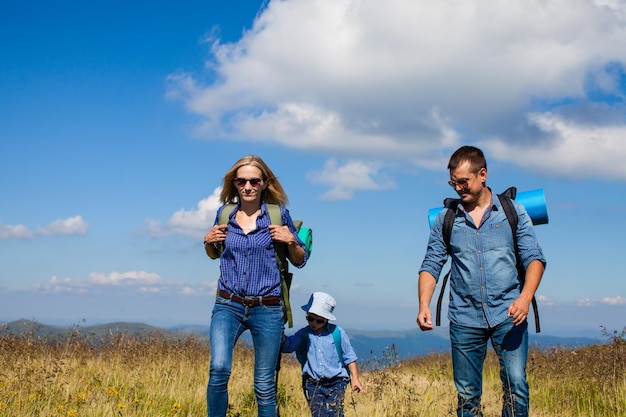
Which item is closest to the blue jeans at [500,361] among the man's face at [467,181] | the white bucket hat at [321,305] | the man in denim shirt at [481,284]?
the man in denim shirt at [481,284]

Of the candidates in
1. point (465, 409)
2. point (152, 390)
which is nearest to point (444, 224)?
point (465, 409)

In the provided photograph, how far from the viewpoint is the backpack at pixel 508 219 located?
4027 mm

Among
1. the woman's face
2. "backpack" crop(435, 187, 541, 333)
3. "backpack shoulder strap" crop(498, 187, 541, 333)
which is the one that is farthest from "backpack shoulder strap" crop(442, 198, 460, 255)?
the woman's face

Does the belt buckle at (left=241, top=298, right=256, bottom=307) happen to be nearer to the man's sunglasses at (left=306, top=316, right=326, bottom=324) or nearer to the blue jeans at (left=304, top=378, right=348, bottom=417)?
the man's sunglasses at (left=306, top=316, right=326, bottom=324)

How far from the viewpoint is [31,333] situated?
771 cm

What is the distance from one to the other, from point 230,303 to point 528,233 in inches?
84.9

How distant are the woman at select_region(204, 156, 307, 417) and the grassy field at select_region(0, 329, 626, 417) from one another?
72cm

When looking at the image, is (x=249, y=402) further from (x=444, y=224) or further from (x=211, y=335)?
(x=444, y=224)

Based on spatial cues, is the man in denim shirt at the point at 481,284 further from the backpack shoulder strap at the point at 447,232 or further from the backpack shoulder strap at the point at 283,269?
the backpack shoulder strap at the point at 283,269

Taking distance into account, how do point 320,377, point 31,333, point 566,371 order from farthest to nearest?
point 566,371
point 31,333
point 320,377

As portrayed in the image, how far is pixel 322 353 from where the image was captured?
5254 mm

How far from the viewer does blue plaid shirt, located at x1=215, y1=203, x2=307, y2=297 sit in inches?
171

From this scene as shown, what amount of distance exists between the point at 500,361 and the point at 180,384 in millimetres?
3947

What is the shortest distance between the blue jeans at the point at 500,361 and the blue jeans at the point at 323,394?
1338mm
